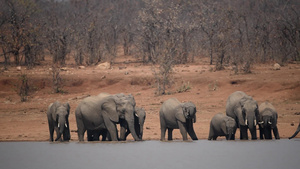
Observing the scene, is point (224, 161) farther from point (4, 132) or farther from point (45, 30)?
point (45, 30)

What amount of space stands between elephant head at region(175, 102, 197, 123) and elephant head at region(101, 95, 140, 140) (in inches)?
63.3

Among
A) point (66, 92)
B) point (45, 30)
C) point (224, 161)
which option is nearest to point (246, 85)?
point (66, 92)

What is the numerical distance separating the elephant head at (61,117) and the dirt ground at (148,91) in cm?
188

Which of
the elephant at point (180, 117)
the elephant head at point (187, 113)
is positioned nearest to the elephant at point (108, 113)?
the elephant at point (180, 117)

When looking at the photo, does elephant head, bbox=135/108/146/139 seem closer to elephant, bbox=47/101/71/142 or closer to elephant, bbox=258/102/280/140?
elephant, bbox=47/101/71/142

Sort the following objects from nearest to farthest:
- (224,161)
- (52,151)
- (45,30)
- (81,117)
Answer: (224,161), (52,151), (81,117), (45,30)

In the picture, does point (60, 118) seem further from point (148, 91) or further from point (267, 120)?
point (148, 91)

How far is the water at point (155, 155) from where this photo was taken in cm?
1448

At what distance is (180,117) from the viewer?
58.5 feet

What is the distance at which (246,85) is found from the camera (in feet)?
99.6

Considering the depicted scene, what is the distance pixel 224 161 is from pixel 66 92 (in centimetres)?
2004

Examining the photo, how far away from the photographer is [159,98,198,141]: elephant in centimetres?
1758

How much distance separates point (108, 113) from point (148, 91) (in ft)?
49.8

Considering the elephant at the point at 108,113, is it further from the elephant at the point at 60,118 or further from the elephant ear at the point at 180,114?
the elephant ear at the point at 180,114
